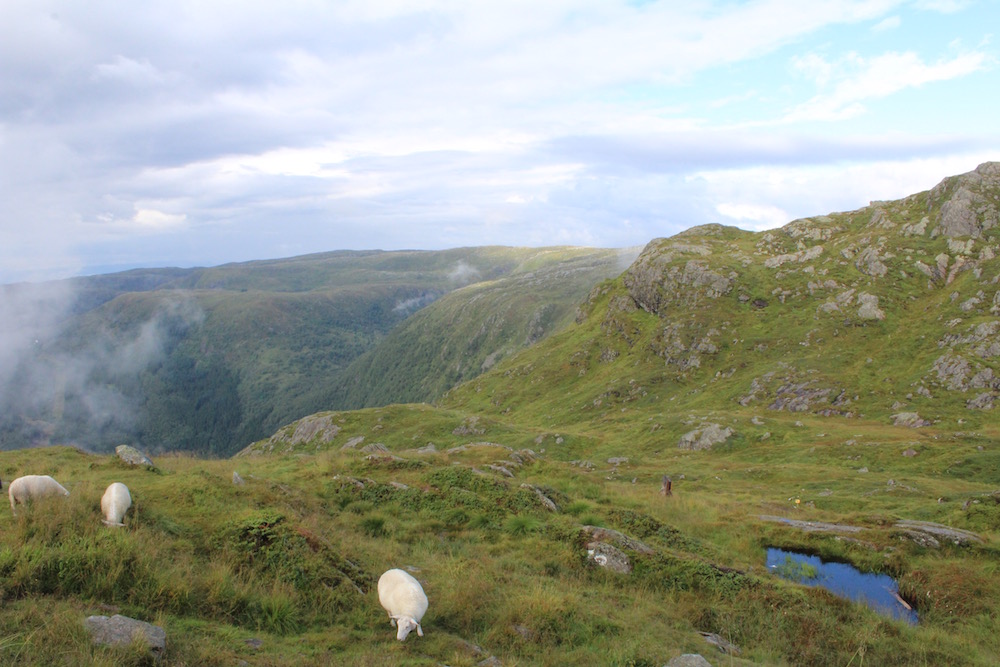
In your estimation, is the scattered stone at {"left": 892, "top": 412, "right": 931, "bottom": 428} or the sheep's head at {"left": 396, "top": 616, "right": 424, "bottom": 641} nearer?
the sheep's head at {"left": 396, "top": 616, "right": 424, "bottom": 641}

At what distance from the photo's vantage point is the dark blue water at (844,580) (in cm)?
1473

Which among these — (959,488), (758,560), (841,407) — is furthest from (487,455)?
(841,407)

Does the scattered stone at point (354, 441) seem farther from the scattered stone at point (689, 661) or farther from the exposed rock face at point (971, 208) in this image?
the exposed rock face at point (971, 208)

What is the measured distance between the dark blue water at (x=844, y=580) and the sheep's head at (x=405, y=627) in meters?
11.8

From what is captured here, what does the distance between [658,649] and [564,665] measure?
6.28ft

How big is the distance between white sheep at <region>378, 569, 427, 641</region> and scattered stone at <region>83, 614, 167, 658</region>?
362 cm

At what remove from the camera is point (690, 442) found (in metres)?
51.6

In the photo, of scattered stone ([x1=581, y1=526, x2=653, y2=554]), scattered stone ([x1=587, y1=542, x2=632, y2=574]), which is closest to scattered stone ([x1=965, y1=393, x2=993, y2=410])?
scattered stone ([x1=581, y1=526, x2=653, y2=554])

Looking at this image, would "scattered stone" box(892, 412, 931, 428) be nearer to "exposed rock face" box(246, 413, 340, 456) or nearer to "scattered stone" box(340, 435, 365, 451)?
"scattered stone" box(340, 435, 365, 451)

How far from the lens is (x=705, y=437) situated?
5109cm

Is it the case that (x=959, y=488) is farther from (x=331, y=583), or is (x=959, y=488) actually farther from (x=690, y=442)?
(x=331, y=583)

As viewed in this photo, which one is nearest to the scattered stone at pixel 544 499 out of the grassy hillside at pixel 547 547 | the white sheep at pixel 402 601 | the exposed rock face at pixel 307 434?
the grassy hillside at pixel 547 547

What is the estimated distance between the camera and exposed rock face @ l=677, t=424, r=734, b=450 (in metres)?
50.2

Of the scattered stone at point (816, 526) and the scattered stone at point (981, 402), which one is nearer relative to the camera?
the scattered stone at point (816, 526)
